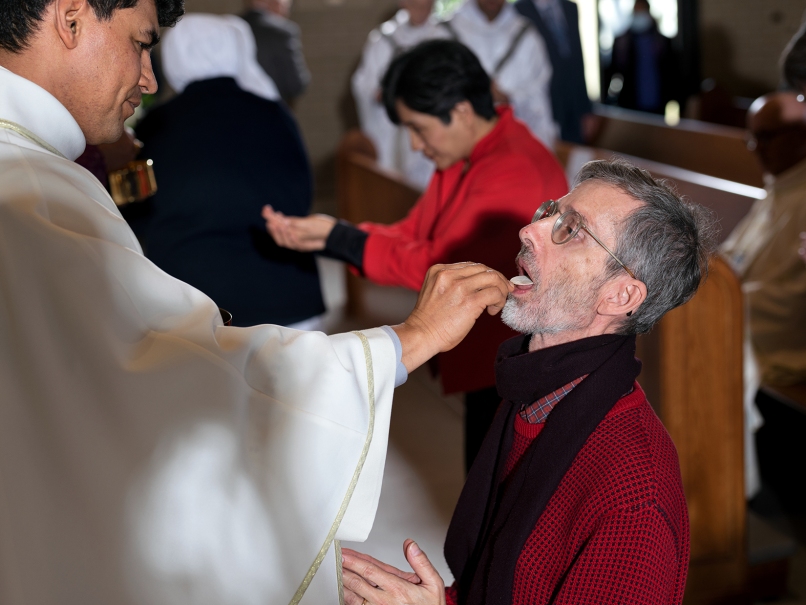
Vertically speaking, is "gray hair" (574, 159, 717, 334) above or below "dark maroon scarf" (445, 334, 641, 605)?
above

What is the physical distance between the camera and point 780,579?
316 cm

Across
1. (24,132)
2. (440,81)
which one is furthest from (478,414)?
(24,132)

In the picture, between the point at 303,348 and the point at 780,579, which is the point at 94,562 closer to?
the point at 303,348

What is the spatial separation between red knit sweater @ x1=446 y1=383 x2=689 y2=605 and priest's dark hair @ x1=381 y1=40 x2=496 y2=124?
1358mm

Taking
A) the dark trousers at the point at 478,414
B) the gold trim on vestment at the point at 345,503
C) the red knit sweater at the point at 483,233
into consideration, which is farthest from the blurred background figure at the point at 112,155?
the gold trim on vestment at the point at 345,503

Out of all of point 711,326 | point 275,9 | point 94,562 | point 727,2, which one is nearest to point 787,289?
point 711,326

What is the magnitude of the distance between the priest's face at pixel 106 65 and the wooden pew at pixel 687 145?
14.4ft

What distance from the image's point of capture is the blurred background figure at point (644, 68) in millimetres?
10188

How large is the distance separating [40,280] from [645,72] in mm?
10035

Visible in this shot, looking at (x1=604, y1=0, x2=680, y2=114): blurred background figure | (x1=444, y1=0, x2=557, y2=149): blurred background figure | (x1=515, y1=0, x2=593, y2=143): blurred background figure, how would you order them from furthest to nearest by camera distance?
(x1=604, y1=0, x2=680, y2=114): blurred background figure
(x1=515, y1=0, x2=593, y2=143): blurred background figure
(x1=444, y1=0, x2=557, y2=149): blurred background figure

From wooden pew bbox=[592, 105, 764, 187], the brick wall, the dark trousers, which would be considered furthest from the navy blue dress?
the brick wall

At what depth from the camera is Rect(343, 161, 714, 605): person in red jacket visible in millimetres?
1446

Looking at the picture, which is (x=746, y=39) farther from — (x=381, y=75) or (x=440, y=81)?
(x=440, y=81)

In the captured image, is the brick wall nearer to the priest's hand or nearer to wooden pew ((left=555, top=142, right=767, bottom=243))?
wooden pew ((left=555, top=142, right=767, bottom=243))
